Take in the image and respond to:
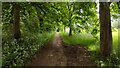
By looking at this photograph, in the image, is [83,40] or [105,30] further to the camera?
[83,40]

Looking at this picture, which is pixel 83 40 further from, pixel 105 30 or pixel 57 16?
pixel 105 30

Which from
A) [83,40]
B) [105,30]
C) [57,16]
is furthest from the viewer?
[83,40]

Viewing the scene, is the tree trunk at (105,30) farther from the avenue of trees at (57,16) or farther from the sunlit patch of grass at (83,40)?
the sunlit patch of grass at (83,40)

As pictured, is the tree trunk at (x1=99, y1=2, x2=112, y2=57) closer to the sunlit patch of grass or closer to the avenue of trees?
the avenue of trees

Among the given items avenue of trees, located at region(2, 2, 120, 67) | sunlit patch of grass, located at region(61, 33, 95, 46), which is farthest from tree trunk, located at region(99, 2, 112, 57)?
sunlit patch of grass, located at region(61, 33, 95, 46)

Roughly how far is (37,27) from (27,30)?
6.38 ft

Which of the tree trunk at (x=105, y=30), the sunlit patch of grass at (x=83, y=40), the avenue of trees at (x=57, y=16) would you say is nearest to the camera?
the tree trunk at (x=105, y=30)

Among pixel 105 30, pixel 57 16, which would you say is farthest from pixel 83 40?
pixel 105 30

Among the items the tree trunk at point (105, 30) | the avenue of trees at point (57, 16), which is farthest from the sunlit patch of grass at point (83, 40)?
the tree trunk at point (105, 30)

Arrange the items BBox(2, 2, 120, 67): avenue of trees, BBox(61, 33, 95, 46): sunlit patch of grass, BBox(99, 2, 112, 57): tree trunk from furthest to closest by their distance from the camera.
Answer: BBox(61, 33, 95, 46): sunlit patch of grass, BBox(2, 2, 120, 67): avenue of trees, BBox(99, 2, 112, 57): tree trunk

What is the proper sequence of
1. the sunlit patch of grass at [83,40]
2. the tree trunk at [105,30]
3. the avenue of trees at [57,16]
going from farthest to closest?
the sunlit patch of grass at [83,40] → the avenue of trees at [57,16] → the tree trunk at [105,30]

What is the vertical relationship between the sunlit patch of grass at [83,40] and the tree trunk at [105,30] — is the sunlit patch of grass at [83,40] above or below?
below

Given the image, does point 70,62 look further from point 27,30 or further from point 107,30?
point 27,30

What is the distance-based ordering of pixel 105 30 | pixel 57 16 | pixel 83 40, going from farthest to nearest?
pixel 83 40 → pixel 57 16 → pixel 105 30
